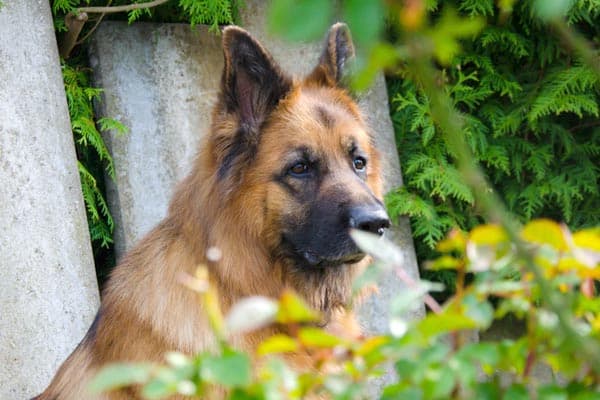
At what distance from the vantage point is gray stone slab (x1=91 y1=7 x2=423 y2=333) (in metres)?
5.60

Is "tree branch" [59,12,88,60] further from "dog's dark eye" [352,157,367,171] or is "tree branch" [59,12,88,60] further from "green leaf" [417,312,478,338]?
"green leaf" [417,312,478,338]

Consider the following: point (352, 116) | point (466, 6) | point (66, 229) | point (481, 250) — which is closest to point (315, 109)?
point (352, 116)

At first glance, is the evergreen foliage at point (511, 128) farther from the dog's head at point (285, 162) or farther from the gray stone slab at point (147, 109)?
the dog's head at point (285, 162)

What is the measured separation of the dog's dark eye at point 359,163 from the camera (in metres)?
4.04

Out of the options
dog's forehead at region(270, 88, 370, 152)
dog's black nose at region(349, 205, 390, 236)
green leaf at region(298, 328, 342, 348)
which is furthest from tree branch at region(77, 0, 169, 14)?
green leaf at region(298, 328, 342, 348)

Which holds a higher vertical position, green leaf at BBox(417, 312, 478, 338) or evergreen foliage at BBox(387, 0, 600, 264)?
green leaf at BBox(417, 312, 478, 338)

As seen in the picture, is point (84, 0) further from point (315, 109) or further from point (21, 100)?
point (315, 109)

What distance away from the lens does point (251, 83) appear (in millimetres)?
3922

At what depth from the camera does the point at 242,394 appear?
1221mm

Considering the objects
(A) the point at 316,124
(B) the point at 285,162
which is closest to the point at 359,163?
(A) the point at 316,124

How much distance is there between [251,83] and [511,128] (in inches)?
107

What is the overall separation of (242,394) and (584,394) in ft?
1.65

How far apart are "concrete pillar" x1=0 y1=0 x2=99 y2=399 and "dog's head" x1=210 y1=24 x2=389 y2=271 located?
147cm

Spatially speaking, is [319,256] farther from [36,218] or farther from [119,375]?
[119,375]
